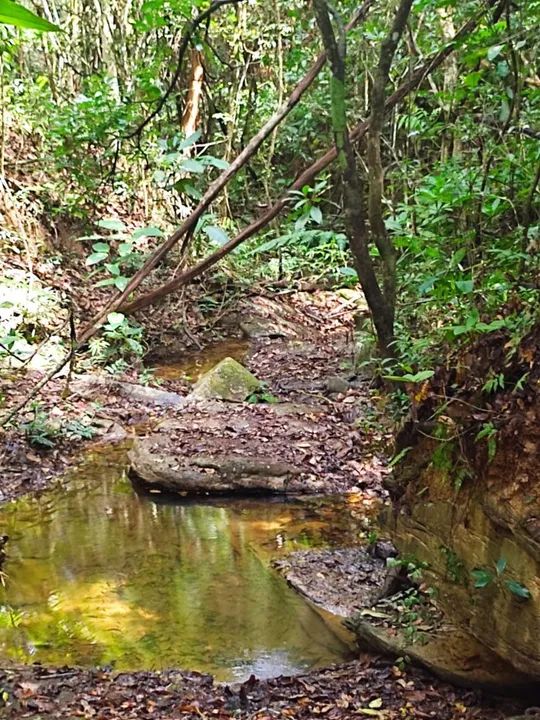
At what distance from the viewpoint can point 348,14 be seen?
19.9 ft

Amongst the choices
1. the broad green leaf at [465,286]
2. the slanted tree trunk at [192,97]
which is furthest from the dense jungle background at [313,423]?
the slanted tree trunk at [192,97]

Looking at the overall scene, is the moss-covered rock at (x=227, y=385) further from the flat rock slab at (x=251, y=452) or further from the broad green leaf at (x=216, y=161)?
the broad green leaf at (x=216, y=161)

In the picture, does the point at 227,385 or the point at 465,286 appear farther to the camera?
the point at 227,385

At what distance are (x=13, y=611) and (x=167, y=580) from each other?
102cm

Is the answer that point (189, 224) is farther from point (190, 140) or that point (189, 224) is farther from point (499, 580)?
point (499, 580)

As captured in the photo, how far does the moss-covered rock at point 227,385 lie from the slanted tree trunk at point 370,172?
4292mm

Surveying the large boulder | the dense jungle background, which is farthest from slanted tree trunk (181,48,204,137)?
the large boulder

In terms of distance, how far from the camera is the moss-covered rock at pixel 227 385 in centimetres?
878

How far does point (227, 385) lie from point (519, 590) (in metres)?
6.48

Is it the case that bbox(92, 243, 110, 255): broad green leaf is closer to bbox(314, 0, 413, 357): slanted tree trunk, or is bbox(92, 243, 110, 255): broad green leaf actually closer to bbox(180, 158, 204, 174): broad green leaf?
bbox(180, 158, 204, 174): broad green leaf

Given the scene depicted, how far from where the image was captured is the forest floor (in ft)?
10.6

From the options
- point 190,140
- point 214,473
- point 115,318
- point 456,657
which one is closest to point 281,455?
point 214,473

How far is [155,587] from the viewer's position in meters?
4.82

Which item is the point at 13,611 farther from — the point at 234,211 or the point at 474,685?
the point at 234,211
